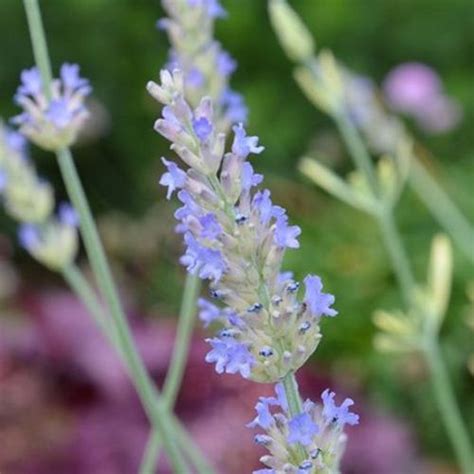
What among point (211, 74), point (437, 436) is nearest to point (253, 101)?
point (437, 436)

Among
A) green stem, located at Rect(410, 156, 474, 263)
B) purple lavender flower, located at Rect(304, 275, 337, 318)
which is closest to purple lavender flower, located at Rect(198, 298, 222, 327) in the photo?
purple lavender flower, located at Rect(304, 275, 337, 318)

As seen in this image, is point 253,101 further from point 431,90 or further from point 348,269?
point 348,269

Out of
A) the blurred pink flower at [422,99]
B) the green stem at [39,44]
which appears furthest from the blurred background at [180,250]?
the green stem at [39,44]

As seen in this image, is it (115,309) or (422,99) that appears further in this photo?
(422,99)

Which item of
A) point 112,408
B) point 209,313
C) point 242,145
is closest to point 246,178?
point 242,145

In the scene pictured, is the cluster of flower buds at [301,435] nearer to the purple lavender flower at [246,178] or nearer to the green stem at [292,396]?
the green stem at [292,396]

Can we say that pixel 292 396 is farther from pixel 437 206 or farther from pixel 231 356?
pixel 437 206

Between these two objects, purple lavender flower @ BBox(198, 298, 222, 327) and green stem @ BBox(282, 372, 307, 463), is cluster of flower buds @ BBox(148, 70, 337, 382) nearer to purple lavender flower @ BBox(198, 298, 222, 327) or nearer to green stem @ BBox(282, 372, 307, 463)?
green stem @ BBox(282, 372, 307, 463)
